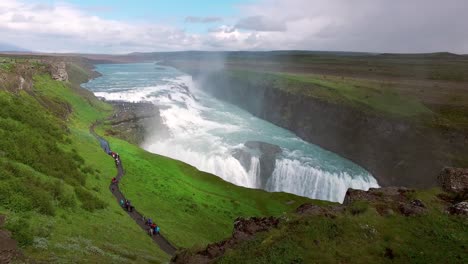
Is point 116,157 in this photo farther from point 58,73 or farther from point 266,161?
point 58,73

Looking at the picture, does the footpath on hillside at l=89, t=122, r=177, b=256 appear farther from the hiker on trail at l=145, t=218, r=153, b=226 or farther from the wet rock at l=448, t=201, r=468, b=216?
the wet rock at l=448, t=201, r=468, b=216

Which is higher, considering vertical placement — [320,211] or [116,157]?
[320,211]

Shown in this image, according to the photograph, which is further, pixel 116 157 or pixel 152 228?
pixel 116 157

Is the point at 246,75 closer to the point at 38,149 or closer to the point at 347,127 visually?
the point at 347,127

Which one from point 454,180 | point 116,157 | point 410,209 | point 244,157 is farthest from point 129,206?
point 244,157

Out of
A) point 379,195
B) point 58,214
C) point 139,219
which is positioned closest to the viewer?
point 379,195

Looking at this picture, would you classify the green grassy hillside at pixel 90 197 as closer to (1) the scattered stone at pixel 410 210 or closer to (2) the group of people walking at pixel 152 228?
(2) the group of people walking at pixel 152 228

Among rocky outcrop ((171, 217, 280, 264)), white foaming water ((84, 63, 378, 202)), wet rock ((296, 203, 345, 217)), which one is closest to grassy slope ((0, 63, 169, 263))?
rocky outcrop ((171, 217, 280, 264))
